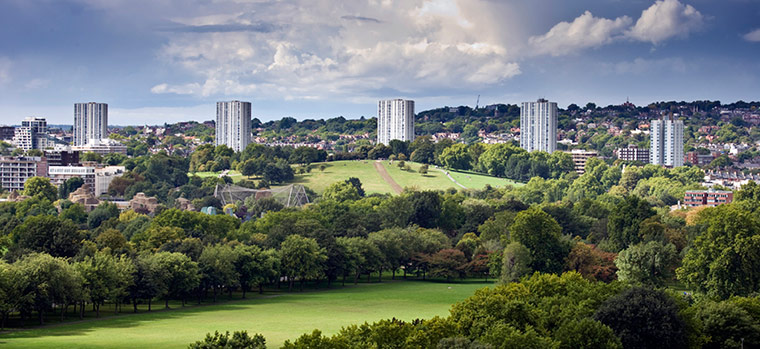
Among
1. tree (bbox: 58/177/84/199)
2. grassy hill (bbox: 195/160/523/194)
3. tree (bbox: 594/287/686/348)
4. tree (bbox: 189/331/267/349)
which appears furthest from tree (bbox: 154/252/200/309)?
tree (bbox: 58/177/84/199)

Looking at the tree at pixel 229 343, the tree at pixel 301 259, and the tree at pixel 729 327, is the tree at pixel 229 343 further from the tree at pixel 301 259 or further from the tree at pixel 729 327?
the tree at pixel 301 259

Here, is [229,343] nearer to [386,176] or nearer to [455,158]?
[386,176]

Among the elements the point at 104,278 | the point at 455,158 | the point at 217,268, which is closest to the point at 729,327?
the point at 217,268

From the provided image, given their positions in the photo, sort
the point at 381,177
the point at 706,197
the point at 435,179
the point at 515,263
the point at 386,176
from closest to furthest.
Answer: the point at 515,263 < the point at 706,197 < the point at 381,177 < the point at 435,179 < the point at 386,176

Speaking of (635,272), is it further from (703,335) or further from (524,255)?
(703,335)

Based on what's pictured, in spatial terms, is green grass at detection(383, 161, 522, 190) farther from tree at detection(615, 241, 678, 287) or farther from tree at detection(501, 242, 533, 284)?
tree at detection(615, 241, 678, 287)

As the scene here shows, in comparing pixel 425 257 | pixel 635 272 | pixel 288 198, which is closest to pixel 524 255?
pixel 635 272

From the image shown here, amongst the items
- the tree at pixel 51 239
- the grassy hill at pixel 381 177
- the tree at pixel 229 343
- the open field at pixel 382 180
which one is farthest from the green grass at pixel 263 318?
the grassy hill at pixel 381 177
